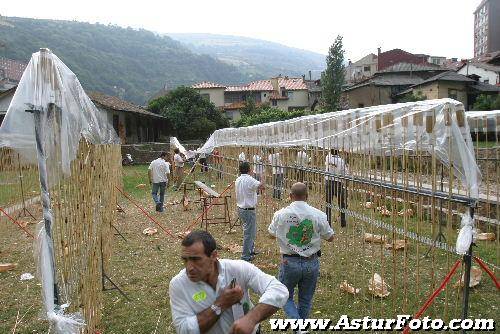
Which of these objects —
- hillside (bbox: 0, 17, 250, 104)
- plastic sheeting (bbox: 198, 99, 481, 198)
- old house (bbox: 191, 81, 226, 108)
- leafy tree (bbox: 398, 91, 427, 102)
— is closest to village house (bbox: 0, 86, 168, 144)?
old house (bbox: 191, 81, 226, 108)

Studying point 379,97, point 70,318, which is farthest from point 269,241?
point 379,97

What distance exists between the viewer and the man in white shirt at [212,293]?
2418 mm

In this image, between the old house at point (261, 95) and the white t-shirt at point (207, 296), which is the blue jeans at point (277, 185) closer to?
the white t-shirt at point (207, 296)

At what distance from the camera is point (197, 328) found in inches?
94.3

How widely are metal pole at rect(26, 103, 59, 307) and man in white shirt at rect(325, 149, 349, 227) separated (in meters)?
3.72

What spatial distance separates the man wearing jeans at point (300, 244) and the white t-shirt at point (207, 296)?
6.34 feet

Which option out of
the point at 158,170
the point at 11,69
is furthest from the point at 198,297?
the point at 11,69

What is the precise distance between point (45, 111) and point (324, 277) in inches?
193

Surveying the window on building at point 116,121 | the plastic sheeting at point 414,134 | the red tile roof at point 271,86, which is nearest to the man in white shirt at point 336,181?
the plastic sheeting at point 414,134

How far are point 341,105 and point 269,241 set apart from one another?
39.3 meters

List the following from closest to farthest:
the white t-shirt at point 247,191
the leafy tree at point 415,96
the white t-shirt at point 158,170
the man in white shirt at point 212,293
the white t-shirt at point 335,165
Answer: the man in white shirt at point 212,293
the white t-shirt at point 335,165
the white t-shirt at point 247,191
the white t-shirt at point 158,170
the leafy tree at point 415,96

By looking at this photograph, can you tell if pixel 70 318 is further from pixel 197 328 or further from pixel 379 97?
pixel 379 97

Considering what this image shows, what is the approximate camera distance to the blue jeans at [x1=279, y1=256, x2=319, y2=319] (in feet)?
14.8

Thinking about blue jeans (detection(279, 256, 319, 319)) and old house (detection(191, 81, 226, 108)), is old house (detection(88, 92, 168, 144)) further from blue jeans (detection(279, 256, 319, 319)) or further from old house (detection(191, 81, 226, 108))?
blue jeans (detection(279, 256, 319, 319))
